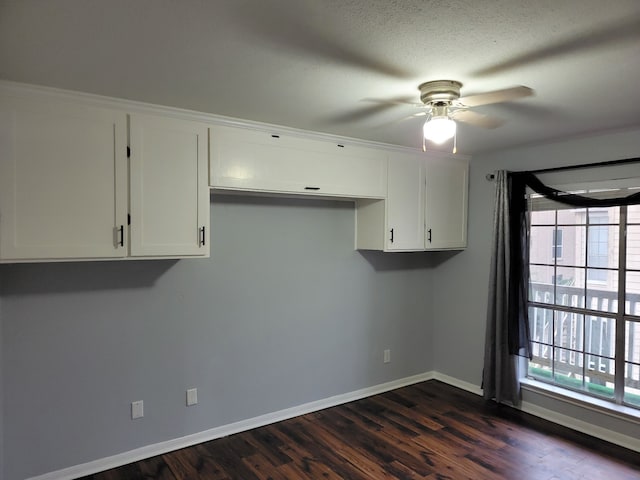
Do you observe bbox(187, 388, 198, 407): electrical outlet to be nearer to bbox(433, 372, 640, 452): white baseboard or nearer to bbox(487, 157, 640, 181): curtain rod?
bbox(433, 372, 640, 452): white baseboard

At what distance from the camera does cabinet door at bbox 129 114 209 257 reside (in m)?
2.69

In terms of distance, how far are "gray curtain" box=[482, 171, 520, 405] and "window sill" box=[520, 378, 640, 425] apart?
15 centimetres

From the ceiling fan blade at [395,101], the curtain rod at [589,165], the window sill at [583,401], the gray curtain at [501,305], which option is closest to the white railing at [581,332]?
the window sill at [583,401]

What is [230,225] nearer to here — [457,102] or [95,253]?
[95,253]

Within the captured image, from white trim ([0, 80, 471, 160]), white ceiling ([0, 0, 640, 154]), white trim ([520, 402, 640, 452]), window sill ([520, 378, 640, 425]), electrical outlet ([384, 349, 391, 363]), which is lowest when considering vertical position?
white trim ([520, 402, 640, 452])

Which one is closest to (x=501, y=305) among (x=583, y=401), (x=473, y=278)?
(x=473, y=278)

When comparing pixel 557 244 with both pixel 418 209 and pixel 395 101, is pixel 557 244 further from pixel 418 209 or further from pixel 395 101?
pixel 395 101

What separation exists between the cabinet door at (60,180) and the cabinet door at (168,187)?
9 cm

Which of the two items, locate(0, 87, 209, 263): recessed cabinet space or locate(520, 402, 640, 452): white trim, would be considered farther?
locate(520, 402, 640, 452): white trim

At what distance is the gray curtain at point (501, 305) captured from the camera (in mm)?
3971

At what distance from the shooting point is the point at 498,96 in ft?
7.06

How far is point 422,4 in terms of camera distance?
1.53 metres

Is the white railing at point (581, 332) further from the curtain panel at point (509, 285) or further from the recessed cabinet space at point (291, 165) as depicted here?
the recessed cabinet space at point (291, 165)

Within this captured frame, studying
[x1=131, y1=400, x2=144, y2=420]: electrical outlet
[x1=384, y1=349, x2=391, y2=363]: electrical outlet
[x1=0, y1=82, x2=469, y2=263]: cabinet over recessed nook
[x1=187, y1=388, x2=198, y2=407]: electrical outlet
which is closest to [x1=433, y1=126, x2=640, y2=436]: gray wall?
[x1=384, y1=349, x2=391, y2=363]: electrical outlet
